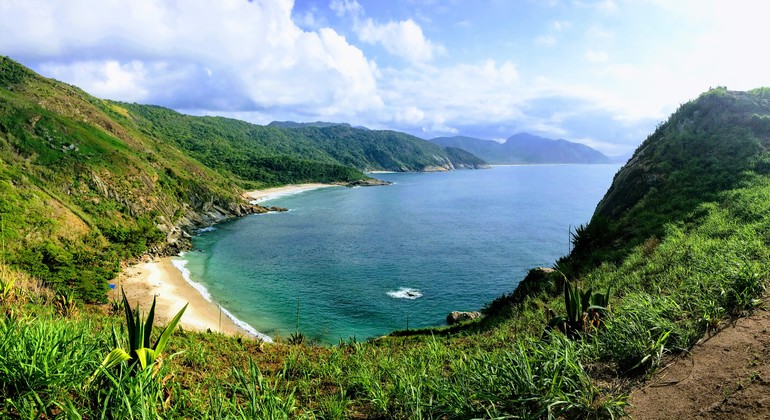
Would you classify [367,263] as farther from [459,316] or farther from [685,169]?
[685,169]

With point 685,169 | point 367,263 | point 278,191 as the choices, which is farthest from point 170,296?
point 278,191

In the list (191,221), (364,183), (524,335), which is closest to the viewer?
(524,335)

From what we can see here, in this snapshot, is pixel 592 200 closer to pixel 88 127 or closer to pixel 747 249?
pixel 747 249

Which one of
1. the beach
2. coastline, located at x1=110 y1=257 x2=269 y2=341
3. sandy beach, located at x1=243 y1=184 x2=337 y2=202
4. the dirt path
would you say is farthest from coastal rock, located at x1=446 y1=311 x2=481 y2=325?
sandy beach, located at x1=243 y1=184 x2=337 y2=202

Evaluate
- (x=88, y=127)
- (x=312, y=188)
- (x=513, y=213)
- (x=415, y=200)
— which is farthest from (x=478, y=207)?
(x=88, y=127)

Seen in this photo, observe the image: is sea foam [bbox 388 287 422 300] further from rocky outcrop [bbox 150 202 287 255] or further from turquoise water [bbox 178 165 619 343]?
rocky outcrop [bbox 150 202 287 255]

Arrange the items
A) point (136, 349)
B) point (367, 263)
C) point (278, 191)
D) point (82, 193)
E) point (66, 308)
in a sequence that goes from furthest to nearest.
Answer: point (278, 191), point (82, 193), point (367, 263), point (66, 308), point (136, 349)
